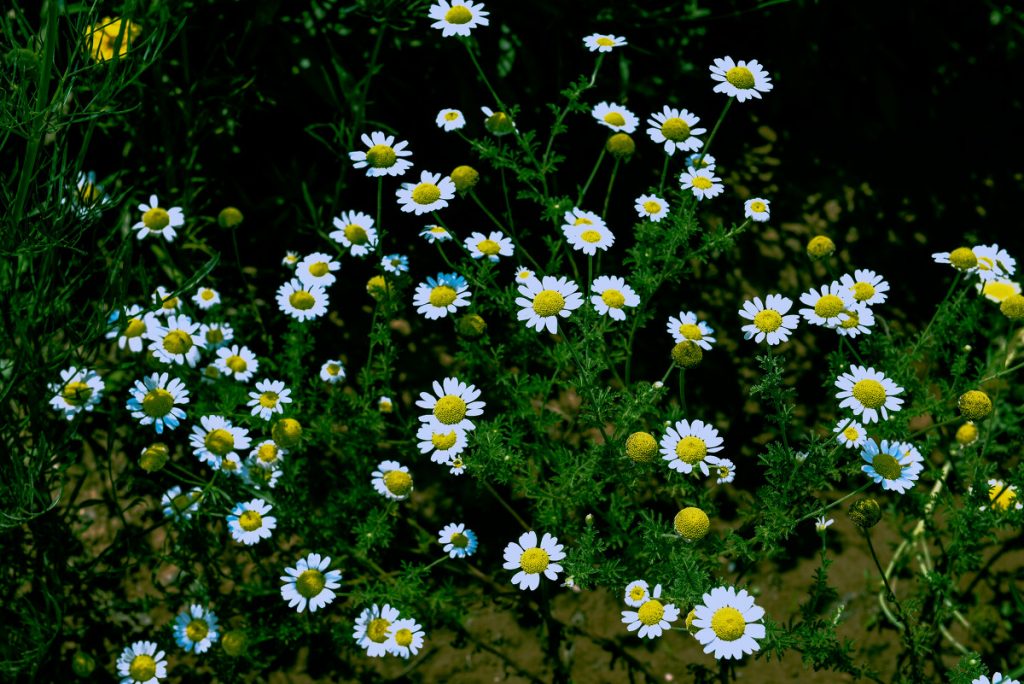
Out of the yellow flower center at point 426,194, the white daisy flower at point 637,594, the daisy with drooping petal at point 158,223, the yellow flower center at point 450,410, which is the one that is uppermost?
the yellow flower center at point 426,194

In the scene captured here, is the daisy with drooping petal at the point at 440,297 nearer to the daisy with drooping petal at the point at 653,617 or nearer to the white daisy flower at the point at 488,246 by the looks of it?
the white daisy flower at the point at 488,246

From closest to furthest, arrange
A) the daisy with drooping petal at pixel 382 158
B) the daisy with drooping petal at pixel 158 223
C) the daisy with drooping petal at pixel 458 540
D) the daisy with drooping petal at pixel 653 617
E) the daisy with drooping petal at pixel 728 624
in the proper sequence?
the daisy with drooping petal at pixel 728 624, the daisy with drooping petal at pixel 653 617, the daisy with drooping petal at pixel 458 540, the daisy with drooping petal at pixel 382 158, the daisy with drooping petal at pixel 158 223

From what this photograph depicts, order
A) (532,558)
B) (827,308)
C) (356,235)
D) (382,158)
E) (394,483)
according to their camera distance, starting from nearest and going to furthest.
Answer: (532,558), (827,308), (394,483), (382,158), (356,235)

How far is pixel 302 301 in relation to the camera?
243 cm

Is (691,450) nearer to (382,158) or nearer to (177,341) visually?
(382,158)

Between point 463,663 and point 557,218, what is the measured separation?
1252mm

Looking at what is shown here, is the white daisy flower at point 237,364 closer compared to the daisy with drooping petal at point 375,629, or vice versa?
the daisy with drooping petal at point 375,629

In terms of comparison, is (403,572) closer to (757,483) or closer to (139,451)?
(139,451)

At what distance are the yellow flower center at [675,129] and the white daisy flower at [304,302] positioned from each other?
38.8 inches

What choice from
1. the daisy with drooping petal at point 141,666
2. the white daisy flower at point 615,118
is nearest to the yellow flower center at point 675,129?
the white daisy flower at point 615,118

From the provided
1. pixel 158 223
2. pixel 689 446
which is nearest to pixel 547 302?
pixel 689 446

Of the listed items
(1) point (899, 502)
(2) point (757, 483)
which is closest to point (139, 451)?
(2) point (757, 483)

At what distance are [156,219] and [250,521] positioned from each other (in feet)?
2.78

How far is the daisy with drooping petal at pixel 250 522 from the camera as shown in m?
2.24
